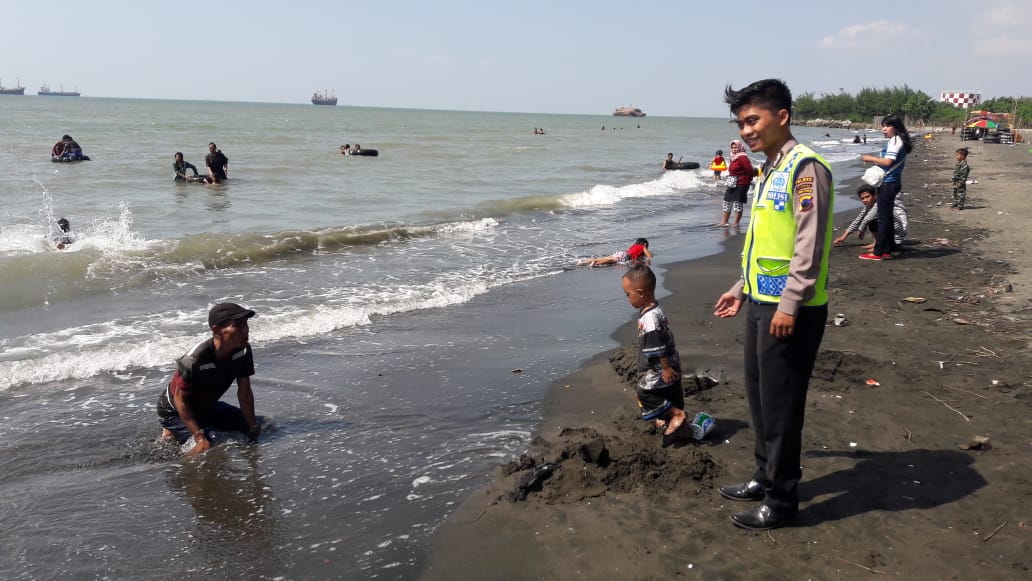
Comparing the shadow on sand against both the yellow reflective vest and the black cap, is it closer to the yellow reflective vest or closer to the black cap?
the yellow reflective vest

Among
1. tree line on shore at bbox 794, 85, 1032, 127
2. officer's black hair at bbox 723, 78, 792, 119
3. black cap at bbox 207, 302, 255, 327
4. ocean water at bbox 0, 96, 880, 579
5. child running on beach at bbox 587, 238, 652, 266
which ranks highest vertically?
tree line on shore at bbox 794, 85, 1032, 127

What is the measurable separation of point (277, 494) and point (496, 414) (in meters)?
1.65

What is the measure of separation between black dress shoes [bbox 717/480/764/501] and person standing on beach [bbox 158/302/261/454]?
10.4ft

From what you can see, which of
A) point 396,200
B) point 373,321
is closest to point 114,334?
point 373,321

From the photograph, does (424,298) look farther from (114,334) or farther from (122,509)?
(122,509)

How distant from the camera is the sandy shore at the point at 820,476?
10.0ft

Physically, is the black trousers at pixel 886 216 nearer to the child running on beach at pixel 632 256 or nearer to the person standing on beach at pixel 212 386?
the child running on beach at pixel 632 256

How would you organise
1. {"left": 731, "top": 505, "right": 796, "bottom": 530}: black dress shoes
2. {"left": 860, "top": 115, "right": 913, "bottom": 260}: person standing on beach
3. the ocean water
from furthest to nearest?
{"left": 860, "top": 115, "right": 913, "bottom": 260}: person standing on beach, the ocean water, {"left": 731, "top": 505, "right": 796, "bottom": 530}: black dress shoes

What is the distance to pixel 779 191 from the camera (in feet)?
9.62

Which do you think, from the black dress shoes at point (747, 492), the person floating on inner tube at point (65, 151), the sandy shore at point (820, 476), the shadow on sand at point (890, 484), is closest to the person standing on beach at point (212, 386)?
the sandy shore at point (820, 476)

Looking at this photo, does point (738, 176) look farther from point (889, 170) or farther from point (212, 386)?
point (212, 386)

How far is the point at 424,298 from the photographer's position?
8.65 meters

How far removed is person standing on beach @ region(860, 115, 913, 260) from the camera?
27.7 ft

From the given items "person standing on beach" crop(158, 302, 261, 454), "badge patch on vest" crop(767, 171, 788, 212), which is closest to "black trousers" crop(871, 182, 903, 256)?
"badge patch on vest" crop(767, 171, 788, 212)
